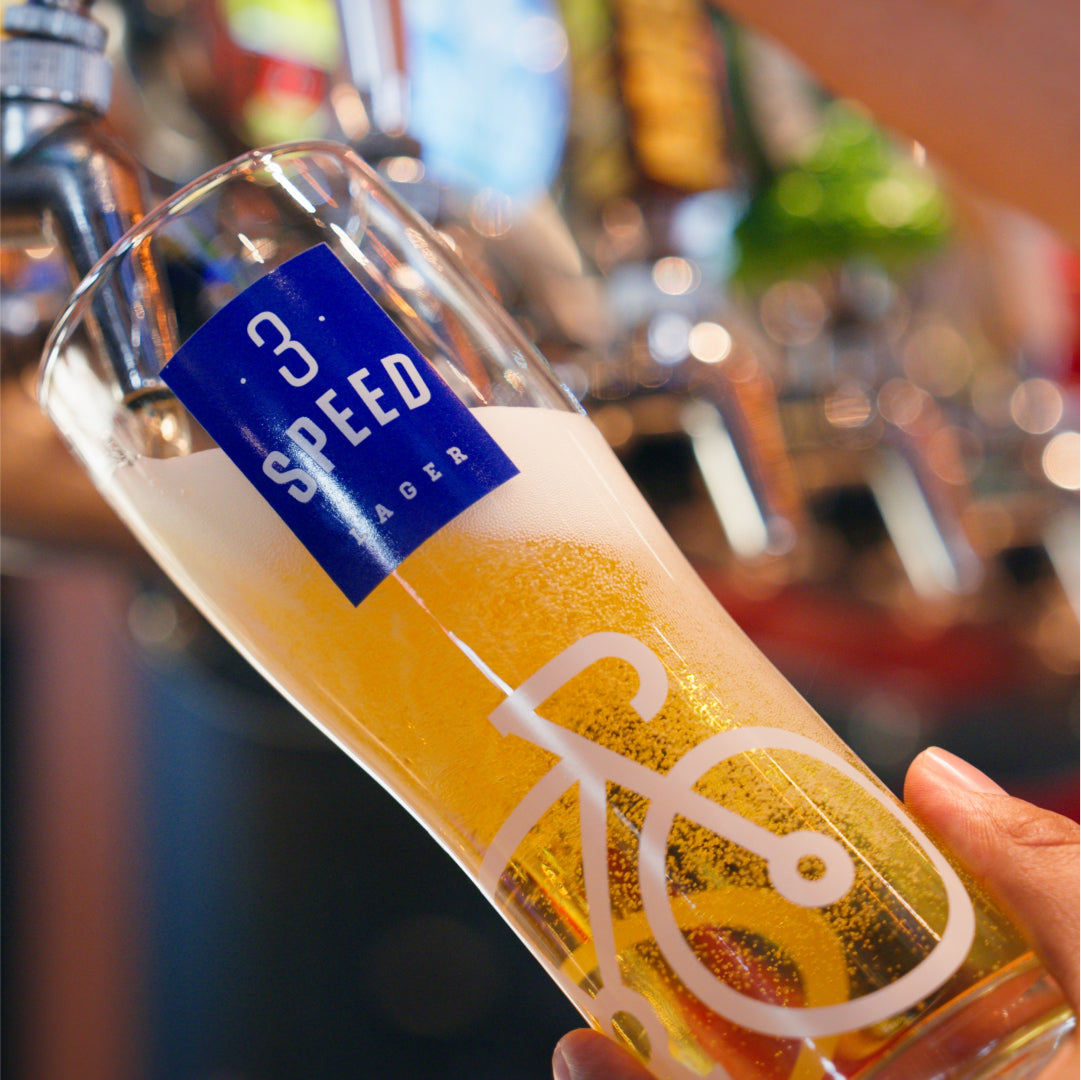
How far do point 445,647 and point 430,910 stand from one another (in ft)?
4.01

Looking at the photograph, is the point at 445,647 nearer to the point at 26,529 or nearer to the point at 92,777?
the point at 26,529

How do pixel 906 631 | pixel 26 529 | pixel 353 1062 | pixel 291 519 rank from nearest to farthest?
pixel 291 519, pixel 26 529, pixel 353 1062, pixel 906 631

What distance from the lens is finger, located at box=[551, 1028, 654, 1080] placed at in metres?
0.39

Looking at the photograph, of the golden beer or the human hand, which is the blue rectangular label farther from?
the human hand

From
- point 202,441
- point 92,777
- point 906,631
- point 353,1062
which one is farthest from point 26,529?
point 906,631

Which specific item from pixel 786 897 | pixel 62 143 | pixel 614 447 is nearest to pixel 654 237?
pixel 614 447

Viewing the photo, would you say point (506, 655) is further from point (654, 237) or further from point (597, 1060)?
point (654, 237)

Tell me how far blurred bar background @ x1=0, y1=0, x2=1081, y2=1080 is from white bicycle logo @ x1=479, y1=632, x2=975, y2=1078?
0.40 meters

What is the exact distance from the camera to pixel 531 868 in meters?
0.42

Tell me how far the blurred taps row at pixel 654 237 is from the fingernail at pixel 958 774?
35cm

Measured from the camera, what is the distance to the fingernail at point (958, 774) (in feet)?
1.51

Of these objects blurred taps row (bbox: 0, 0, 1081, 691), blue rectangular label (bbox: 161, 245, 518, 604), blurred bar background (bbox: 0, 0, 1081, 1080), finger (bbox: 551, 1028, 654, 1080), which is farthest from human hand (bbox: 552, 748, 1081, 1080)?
blurred bar background (bbox: 0, 0, 1081, 1080)

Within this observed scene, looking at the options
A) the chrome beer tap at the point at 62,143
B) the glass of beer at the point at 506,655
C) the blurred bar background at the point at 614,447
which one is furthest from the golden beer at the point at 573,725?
the blurred bar background at the point at 614,447

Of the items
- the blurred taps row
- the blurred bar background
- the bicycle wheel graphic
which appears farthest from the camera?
the blurred bar background
